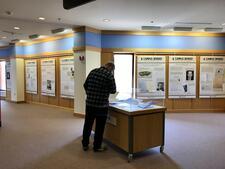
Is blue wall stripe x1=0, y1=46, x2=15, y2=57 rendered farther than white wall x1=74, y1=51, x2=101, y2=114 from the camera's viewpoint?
Yes

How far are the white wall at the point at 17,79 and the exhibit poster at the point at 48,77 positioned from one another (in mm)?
1516

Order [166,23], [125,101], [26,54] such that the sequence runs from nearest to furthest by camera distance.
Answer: [125,101] < [166,23] < [26,54]

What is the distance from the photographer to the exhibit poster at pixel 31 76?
29.2 ft

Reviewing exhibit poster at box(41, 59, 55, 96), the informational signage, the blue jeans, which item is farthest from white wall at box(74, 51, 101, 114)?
the informational signage

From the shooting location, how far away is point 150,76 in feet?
23.3

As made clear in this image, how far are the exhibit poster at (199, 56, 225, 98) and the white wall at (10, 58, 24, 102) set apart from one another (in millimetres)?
7624

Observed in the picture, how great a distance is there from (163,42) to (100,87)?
171 inches

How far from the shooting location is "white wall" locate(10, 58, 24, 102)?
30.4 ft

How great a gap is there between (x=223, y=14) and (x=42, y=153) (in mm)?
5109

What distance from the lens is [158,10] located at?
15.5 feet

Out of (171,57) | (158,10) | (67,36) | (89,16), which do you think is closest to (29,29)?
(67,36)

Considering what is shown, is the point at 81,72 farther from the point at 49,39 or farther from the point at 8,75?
the point at 8,75

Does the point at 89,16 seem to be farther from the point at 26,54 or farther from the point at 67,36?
the point at 26,54

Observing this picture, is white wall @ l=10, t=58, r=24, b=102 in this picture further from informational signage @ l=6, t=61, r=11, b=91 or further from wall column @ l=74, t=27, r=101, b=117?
wall column @ l=74, t=27, r=101, b=117
